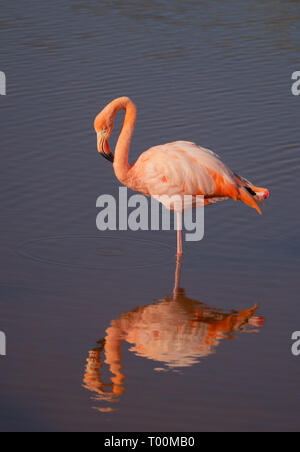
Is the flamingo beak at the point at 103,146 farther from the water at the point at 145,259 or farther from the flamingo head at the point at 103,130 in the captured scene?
the water at the point at 145,259

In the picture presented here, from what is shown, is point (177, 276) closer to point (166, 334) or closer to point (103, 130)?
point (166, 334)

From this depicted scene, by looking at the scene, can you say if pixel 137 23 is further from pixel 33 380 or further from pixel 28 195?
pixel 33 380

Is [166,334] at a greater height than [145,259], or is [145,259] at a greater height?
[145,259]

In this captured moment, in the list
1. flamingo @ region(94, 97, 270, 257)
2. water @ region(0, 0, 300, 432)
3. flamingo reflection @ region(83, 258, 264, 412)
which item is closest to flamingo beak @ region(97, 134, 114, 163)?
flamingo @ region(94, 97, 270, 257)

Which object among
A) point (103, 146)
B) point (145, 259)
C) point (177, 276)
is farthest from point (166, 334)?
point (103, 146)

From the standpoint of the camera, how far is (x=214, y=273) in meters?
7.55

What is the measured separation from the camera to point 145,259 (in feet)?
25.9

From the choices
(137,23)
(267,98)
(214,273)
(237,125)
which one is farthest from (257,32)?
(214,273)

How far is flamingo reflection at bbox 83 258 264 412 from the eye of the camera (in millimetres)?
5855

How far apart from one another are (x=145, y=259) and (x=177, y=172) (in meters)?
0.80

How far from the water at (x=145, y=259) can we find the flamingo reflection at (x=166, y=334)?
0.05 ft
